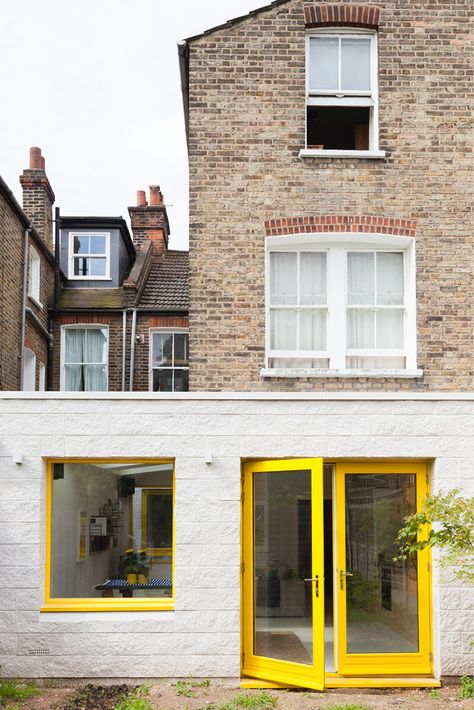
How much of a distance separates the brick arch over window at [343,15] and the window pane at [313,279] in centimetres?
333

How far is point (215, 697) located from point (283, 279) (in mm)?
5509

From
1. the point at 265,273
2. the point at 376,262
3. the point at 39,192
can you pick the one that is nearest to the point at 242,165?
the point at 265,273

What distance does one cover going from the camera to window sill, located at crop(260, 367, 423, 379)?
38.6 feet

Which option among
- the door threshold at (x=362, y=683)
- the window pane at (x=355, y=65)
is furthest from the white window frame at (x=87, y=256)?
the door threshold at (x=362, y=683)

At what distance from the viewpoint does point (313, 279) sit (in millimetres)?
12289

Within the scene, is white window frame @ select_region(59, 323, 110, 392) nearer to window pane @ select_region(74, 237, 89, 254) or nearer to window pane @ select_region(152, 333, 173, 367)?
window pane @ select_region(152, 333, 173, 367)

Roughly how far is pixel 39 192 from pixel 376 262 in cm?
1300

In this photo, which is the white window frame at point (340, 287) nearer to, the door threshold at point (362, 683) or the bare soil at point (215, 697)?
the door threshold at point (362, 683)

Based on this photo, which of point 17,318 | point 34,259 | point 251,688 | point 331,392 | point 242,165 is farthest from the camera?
point 34,259

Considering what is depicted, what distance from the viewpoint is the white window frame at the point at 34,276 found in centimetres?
2089

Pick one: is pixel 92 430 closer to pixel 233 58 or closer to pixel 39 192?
pixel 233 58

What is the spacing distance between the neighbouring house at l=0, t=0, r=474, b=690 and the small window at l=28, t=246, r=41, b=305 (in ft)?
32.0

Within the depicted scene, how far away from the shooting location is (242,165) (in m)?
12.2

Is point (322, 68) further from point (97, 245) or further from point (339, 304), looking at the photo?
point (97, 245)
